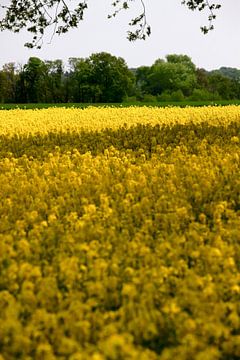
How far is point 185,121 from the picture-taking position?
70.0 ft

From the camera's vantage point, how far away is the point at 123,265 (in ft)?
18.9

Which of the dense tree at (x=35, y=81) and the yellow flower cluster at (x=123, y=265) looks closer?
the yellow flower cluster at (x=123, y=265)

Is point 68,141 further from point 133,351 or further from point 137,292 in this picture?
point 133,351

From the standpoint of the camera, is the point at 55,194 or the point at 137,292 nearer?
the point at 137,292

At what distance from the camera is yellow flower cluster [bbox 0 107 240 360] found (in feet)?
14.7

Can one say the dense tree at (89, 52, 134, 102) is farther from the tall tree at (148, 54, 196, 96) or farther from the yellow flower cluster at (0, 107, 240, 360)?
the yellow flower cluster at (0, 107, 240, 360)

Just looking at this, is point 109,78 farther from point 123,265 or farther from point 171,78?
point 123,265

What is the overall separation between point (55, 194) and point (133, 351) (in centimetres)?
570

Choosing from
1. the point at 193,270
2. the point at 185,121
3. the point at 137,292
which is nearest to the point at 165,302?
the point at 137,292

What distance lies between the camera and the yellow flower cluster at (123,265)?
177 inches

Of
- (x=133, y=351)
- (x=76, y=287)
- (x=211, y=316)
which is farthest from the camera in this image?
(x=76, y=287)

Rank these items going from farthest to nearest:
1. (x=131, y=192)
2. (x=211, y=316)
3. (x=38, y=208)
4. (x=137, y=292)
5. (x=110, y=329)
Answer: (x=131, y=192) → (x=38, y=208) → (x=137, y=292) → (x=211, y=316) → (x=110, y=329)

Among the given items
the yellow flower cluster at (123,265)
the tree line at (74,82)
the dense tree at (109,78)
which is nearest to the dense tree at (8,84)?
the tree line at (74,82)

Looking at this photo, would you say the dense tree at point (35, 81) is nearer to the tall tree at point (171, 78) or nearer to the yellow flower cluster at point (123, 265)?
the tall tree at point (171, 78)
